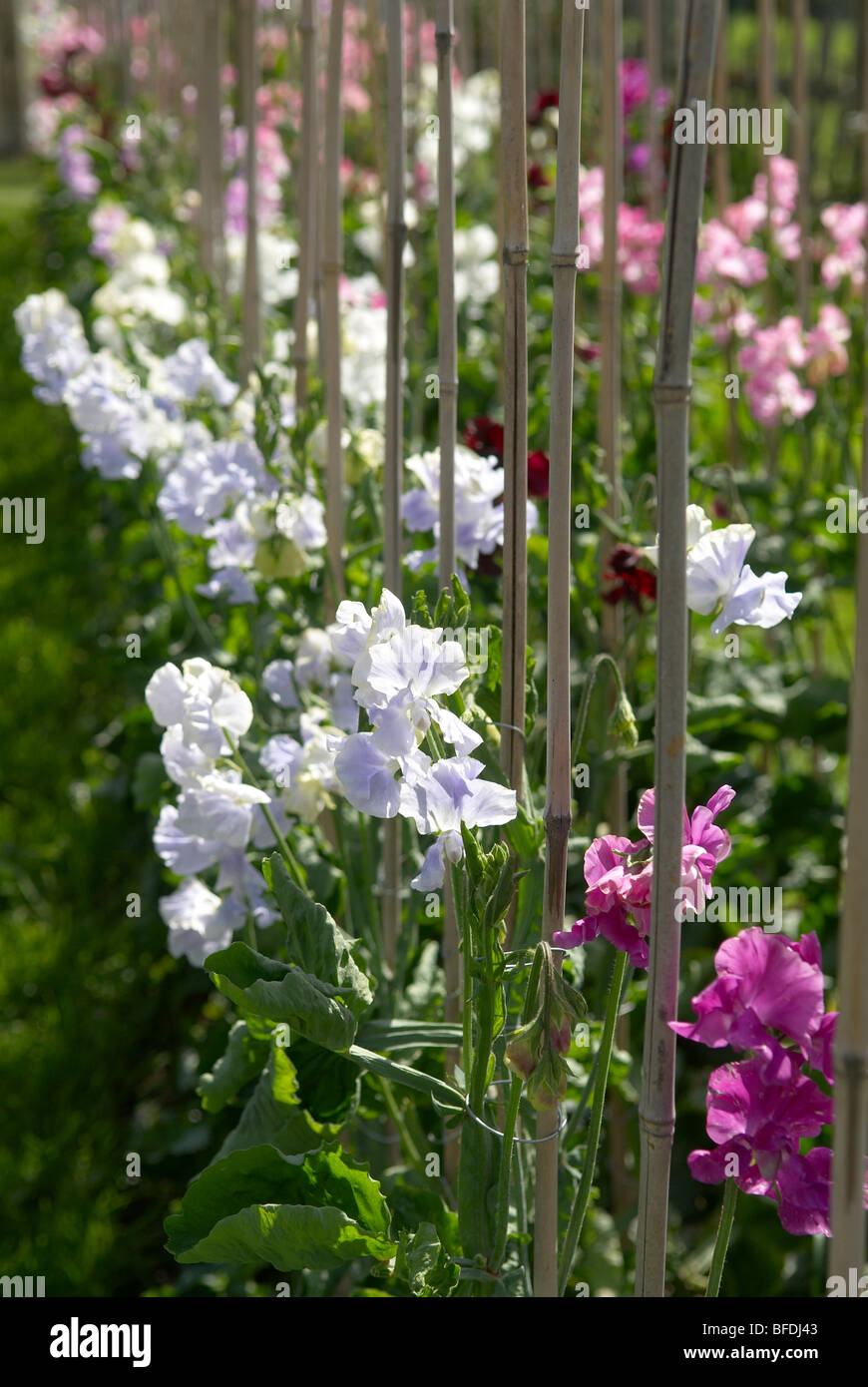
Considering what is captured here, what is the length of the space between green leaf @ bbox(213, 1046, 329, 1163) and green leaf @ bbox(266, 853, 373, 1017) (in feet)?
0.35

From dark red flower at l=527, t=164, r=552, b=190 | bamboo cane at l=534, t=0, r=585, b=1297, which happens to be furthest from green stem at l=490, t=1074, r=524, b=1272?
dark red flower at l=527, t=164, r=552, b=190

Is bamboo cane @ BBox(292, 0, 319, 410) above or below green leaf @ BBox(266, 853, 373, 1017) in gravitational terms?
above

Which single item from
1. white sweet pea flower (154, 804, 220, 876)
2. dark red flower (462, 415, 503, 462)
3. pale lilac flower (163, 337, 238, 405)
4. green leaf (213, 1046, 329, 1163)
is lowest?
green leaf (213, 1046, 329, 1163)

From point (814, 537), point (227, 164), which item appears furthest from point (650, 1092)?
point (227, 164)

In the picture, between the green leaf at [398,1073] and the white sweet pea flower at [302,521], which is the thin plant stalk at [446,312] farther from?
the green leaf at [398,1073]

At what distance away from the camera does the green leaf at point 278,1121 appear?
0.83 m

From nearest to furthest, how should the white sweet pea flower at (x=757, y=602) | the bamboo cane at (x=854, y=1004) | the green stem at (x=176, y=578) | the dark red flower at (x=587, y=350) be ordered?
the bamboo cane at (x=854, y=1004), the white sweet pea flower at (x=757, y=602), the green stem at (x=176, y=578), the dark red flower at (x=587, y=350)

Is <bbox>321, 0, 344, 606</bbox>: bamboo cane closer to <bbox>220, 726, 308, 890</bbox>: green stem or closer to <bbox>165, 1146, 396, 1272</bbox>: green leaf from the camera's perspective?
<bbox>220, 726, 308, 890</bbox>: green stem

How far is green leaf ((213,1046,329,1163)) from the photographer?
831mm

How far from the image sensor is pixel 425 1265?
2.31ft

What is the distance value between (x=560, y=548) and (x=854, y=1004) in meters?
0.33


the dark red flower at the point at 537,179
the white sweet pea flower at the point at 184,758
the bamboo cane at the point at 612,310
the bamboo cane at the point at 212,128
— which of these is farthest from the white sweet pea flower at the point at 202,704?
the dark red flower at the point at 537,179

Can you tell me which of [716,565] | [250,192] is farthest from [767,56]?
[716,565]

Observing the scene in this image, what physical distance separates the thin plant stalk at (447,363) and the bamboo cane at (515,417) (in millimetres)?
92
